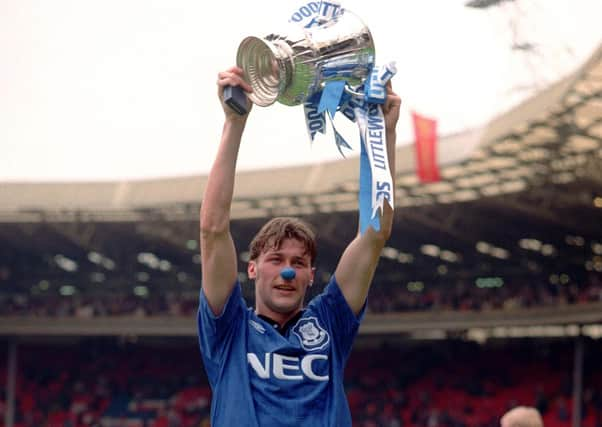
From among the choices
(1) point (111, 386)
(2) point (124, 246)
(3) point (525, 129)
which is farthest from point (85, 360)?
(3) point (525, 129)

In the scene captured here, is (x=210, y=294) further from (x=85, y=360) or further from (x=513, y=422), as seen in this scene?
(x=85, y=360)

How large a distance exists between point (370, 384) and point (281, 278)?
89.9 ft

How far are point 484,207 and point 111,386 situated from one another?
13.9 m

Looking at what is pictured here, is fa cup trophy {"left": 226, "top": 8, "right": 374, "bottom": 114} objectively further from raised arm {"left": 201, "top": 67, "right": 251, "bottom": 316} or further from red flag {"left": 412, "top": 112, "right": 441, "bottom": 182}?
red flag {"left": 412, "top": 112, "right": 441, "bottom": 182}

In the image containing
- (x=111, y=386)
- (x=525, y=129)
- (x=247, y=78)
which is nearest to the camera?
(x=247, y=78)

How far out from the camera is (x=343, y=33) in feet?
11.1

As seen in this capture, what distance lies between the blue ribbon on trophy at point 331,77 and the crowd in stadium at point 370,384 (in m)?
22.1

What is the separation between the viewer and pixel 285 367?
328 centimetres

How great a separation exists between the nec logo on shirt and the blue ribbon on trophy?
18.3 inches

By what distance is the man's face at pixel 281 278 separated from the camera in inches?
131

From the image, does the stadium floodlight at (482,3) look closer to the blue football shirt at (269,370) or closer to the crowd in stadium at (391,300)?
the crowd in stadium at (391,300)

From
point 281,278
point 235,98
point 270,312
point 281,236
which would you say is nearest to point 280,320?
point 270,312

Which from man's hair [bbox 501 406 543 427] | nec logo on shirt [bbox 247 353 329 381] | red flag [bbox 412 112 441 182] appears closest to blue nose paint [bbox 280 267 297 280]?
nec logo on shirt [bbox 247 353 329 381]

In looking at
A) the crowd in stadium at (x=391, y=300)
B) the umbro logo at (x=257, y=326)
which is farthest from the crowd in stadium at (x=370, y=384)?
the umbro logo at (x=257, y=326)
